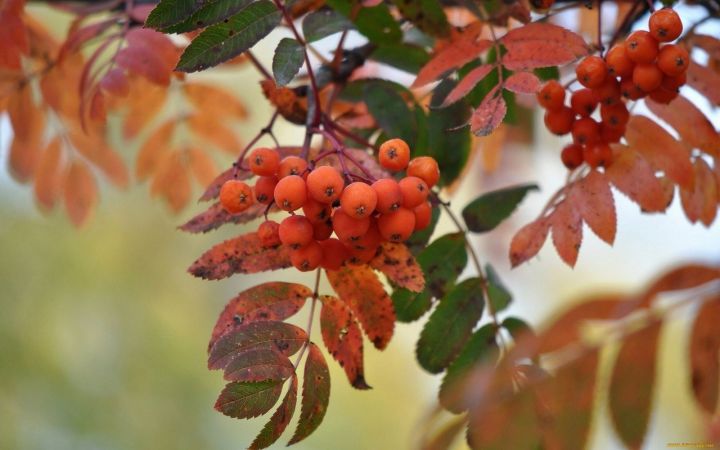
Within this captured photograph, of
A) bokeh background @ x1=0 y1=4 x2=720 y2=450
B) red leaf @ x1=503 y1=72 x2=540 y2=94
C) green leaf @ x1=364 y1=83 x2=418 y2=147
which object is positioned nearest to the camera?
red leaf @ x1=503 y1=72 x2=540 y2=94

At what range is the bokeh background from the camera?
3.96 meters

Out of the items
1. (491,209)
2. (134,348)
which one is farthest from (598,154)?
(134,348)

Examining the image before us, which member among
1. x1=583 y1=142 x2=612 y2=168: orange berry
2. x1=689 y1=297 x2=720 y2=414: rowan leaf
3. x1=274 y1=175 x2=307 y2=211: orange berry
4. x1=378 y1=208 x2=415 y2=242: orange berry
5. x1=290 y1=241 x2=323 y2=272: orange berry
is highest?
x1=274 y1=175 x2=307 y2=211: orange berry

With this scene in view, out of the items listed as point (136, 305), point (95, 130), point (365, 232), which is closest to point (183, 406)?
point (136, 305)

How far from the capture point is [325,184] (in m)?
0.80

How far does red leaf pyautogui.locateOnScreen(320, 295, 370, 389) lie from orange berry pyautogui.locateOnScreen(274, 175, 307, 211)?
0.19 metres

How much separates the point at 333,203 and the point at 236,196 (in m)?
0.12

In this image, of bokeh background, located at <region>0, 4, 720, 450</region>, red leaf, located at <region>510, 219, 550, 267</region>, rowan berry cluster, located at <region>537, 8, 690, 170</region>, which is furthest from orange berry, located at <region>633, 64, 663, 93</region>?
bokeh background, located at <region>0, 4, 720, 450</region>

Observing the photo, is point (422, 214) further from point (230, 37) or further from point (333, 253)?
point (230, 37)

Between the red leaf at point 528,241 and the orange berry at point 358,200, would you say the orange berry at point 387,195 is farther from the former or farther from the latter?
the red leaf at point 528,241

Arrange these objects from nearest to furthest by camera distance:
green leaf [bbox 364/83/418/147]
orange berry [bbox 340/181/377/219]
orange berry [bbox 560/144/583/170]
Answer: orange berry [bbox 340/181/377/219], orange berry [bbox 560/144/583/170], green leaf [bbox 364/83/418/147]

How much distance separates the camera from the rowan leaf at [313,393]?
894 millimetres

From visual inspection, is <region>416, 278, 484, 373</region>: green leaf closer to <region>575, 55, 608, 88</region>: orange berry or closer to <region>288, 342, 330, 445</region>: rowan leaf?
<region>288, 342, 330, 445</region>: rowan leaf

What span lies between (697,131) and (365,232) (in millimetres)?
473
